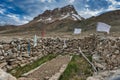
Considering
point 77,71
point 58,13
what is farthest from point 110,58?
point 58,13

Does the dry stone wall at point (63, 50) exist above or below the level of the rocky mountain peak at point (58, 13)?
below

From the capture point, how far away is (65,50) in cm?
1966

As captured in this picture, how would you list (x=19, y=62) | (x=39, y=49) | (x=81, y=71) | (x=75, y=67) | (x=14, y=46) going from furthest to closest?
(x=39, y=49)
(x=14, y=46)
(x=19, y=62)
(x=75, y=67)
(x=81, y=71)

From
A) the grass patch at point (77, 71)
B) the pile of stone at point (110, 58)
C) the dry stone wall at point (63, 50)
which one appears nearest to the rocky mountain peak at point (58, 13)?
the dry stone wall at point (63, 50)

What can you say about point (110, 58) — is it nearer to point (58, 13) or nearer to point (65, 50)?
point (65, 50)

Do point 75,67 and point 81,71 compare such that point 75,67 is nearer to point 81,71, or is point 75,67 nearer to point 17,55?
point 81,71

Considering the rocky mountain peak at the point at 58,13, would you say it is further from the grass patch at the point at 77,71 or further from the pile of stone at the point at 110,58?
the grass patch at the point at 77,71

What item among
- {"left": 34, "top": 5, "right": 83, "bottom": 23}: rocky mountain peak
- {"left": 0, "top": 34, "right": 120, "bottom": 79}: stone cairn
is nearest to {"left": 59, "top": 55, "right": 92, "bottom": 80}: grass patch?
{"left": 0, "top": 34, "right": 120, "bottom": 79}: stone cairn

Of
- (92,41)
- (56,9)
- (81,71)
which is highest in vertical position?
(56,9)

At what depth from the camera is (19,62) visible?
15.1 metres

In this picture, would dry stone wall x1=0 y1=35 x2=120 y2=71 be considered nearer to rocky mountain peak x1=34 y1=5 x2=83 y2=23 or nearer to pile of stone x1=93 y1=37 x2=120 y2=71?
pile of stone x1=93 y1=37 x2=120 y2=71

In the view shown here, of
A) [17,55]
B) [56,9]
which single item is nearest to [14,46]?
[17,55]

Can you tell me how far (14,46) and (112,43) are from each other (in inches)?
301

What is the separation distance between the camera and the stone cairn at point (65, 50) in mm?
11908
